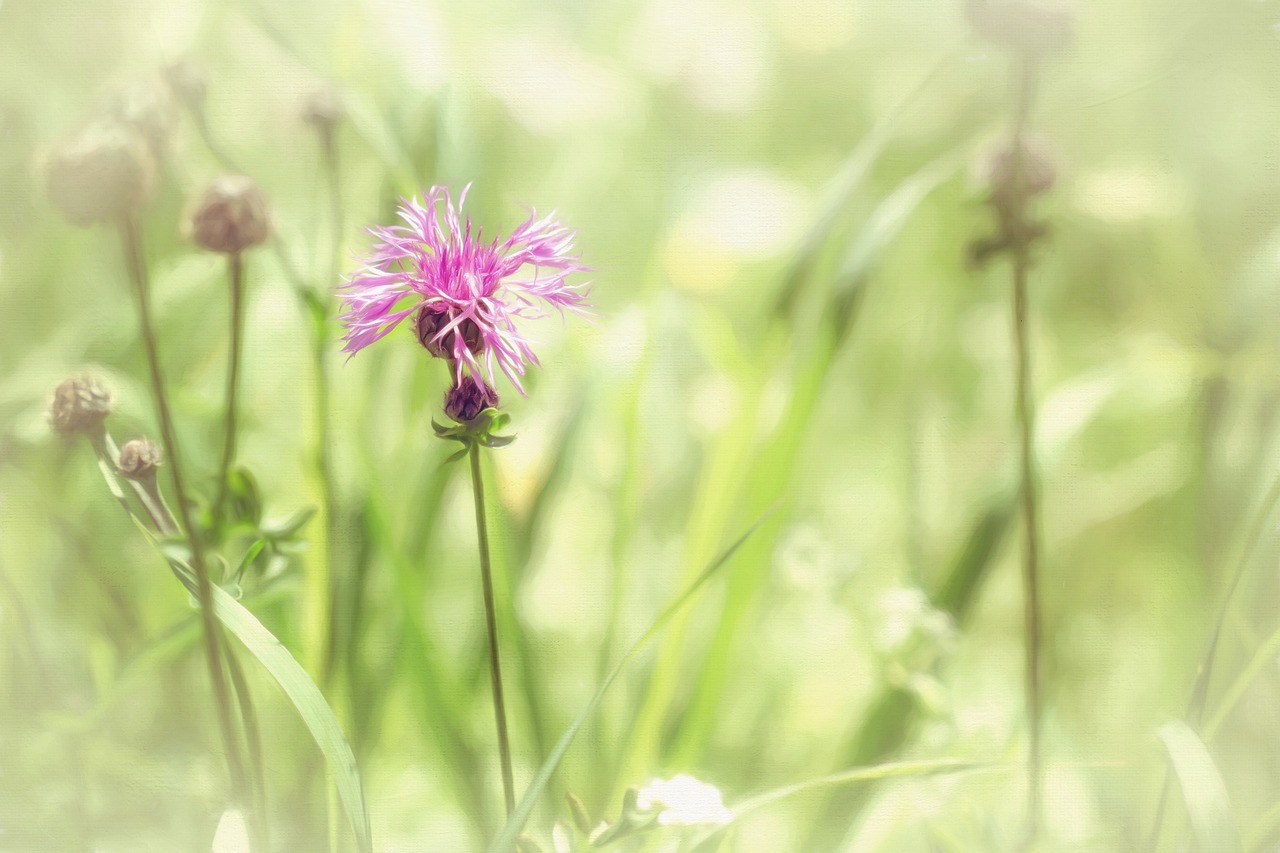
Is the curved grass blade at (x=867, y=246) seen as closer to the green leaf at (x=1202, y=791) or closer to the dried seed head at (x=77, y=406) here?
the green leaf at (x=1202, y=791)

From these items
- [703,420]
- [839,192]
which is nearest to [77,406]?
[703,420]

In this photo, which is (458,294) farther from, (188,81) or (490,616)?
(188,81)

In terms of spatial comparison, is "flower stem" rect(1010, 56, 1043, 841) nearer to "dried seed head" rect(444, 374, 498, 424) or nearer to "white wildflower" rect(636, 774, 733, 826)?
"white wildflower" rect(636, 774, 733, 826)

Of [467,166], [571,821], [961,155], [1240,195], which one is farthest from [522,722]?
[1240,195]

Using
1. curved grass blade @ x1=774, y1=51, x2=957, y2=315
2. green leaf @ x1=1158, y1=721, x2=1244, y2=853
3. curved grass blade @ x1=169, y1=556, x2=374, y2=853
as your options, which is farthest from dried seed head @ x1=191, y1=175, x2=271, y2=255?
green leaf @ x1=1158, y1=721, x2=1244, y2=853

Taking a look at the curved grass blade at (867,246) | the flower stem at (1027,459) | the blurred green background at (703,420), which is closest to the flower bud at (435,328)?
the blurred green background at (703,420)

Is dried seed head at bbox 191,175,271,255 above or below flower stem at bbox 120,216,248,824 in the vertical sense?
above
